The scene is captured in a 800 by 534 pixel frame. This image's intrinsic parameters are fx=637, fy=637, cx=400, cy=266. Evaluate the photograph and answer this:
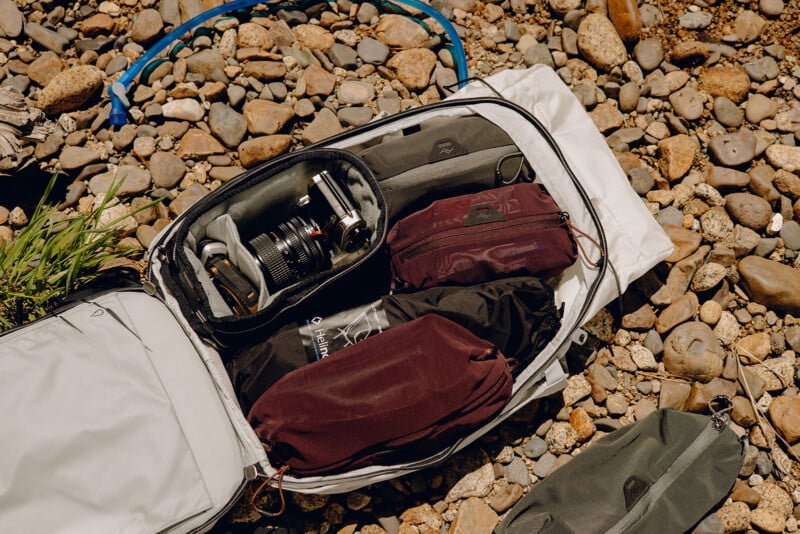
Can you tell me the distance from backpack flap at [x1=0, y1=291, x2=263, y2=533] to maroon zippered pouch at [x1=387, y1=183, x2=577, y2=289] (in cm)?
81

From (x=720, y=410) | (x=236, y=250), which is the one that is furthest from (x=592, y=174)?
(x=236, y=250)

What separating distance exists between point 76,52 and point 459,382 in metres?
2.11

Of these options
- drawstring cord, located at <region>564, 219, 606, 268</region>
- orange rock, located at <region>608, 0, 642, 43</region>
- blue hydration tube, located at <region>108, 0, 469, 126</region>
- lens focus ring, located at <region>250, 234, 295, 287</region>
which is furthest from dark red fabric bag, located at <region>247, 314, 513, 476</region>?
orange rock, located at <region>608, 0, 642, 43</region>

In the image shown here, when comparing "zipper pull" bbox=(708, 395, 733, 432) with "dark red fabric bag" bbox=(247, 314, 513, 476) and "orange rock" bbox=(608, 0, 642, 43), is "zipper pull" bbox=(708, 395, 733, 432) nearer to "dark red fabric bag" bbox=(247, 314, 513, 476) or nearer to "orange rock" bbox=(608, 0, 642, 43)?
"dark red fabric bag" bbox=(247, 314, 513, 476)

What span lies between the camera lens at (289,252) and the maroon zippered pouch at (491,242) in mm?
325

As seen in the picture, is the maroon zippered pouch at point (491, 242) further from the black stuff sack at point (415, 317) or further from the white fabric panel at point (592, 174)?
the white fabric panel at point (592, 174)

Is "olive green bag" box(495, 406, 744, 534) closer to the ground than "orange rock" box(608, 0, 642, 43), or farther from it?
closer to the ground

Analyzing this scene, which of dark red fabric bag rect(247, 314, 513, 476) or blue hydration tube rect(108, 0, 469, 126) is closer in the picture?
dark red fabric bag rect(247, 314, 513, 476)

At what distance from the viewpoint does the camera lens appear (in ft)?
6.81

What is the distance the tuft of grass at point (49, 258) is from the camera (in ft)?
7.08

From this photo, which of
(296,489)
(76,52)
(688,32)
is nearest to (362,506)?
(296,489)

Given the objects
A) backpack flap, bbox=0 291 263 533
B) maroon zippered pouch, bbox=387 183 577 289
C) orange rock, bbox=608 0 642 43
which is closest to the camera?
backpack flap, bbox=0 291 263 533

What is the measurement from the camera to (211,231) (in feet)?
7.10

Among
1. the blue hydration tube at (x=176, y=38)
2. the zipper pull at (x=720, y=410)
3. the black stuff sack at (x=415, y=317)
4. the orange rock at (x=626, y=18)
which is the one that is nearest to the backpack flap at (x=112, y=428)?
A: the black stuff sack at (x=415, y=317)
